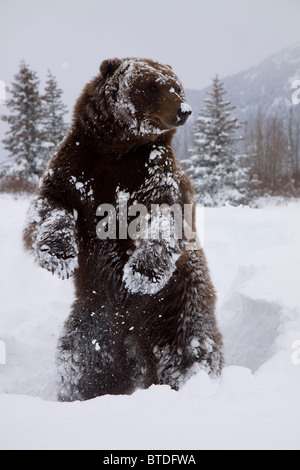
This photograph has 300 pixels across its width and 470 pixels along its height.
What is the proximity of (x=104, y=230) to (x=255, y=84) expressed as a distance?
4349 centimetres

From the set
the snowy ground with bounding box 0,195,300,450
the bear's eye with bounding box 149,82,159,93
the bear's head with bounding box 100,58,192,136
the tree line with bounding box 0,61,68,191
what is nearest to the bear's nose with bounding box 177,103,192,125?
the bear's head with bounding box 100,58,192,136

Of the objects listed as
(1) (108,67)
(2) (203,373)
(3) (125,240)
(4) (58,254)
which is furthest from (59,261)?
(1) (108,67)

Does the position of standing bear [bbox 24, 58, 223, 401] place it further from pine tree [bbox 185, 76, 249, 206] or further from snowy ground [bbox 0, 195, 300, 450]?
pine tree [bbox 185, 76, 249, 206]

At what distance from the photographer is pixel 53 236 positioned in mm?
2463

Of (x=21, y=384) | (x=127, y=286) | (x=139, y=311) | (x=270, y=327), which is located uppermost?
(x=127, y=286)

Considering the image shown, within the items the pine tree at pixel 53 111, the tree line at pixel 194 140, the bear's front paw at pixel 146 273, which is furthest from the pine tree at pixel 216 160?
the bear's front paw at pixel 146 273

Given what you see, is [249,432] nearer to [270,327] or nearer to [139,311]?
[139,311]

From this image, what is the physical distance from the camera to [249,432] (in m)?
1.31

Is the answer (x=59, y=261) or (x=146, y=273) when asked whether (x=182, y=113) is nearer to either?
(x=146, y=273)

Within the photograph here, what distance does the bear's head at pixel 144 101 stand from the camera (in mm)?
2633

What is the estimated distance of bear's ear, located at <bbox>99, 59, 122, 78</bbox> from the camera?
9.24ft

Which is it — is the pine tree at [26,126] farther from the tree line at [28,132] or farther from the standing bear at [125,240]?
the standing bear at [125,240]

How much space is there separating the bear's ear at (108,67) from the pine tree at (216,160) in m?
16.1

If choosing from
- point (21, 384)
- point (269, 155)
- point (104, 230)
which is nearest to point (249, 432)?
point (104, 230)
